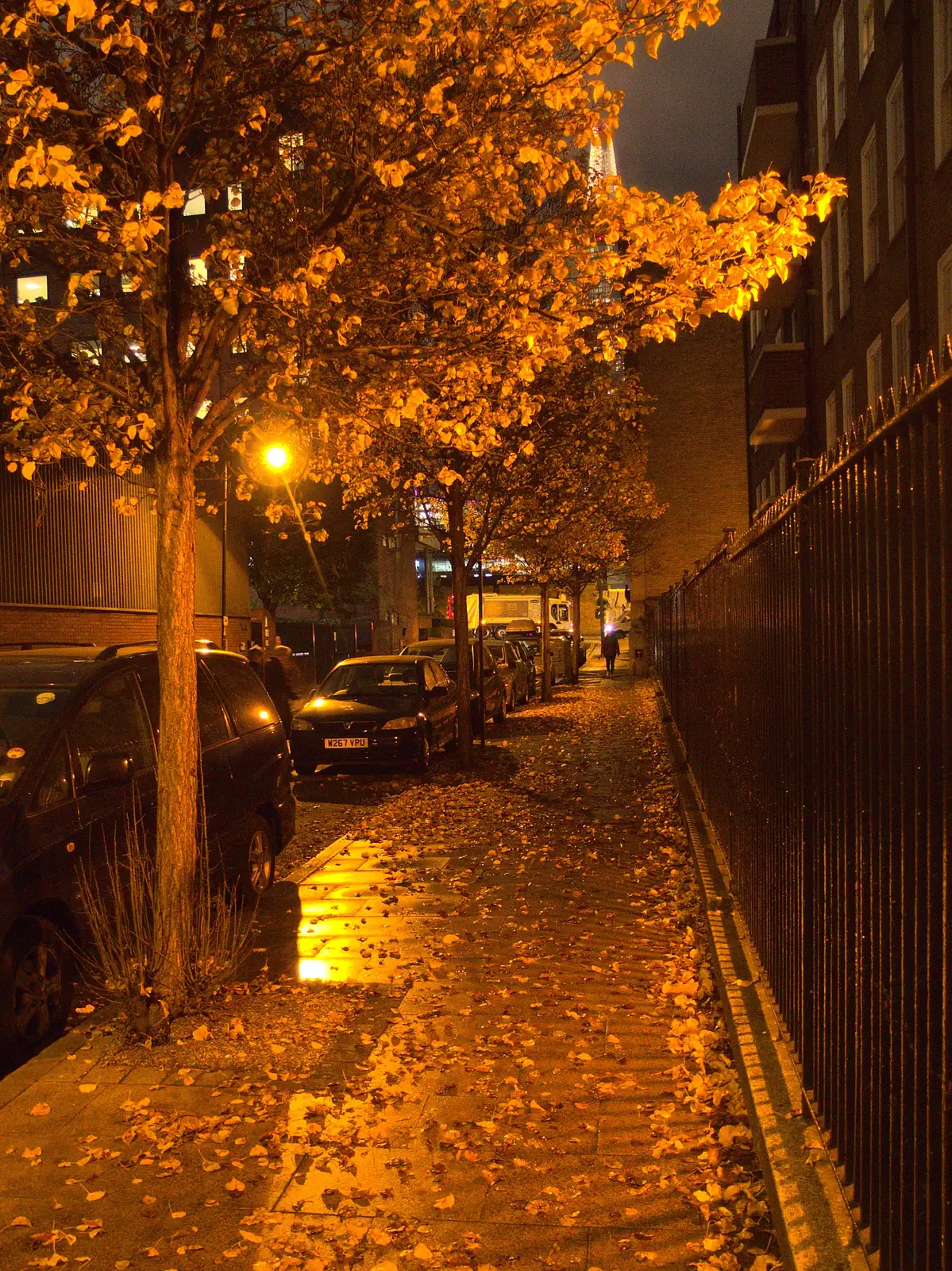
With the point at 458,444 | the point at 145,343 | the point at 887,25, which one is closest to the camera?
the point at 145,343

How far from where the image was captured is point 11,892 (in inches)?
219

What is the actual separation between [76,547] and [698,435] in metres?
31.3

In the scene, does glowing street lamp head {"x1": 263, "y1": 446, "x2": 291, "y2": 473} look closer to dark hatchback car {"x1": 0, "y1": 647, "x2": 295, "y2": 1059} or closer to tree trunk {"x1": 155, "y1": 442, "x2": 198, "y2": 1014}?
dark hatchback car {"x1": 0, "y1": 647, "x2": 295, "y2": 1059}

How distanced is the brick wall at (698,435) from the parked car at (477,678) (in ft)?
79.8

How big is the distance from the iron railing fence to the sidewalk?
629mm

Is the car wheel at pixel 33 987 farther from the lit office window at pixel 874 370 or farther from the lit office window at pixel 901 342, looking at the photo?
the lit office window at pixel 874 370

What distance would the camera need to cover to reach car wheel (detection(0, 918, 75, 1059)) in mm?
5492

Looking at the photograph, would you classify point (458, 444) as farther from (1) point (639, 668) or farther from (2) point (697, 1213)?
(1) point (639, 668)

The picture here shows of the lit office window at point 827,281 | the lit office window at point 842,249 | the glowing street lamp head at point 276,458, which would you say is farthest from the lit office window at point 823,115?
the glowing street lamp head at point 276,458

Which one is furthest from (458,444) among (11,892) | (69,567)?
(69,567)

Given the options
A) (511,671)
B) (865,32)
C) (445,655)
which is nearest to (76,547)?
(445,655)

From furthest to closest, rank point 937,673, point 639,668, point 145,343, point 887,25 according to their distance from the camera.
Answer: point 639,668 → point 887,25 → point 145,343 → point 937,673

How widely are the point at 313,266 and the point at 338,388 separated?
Answer: 1571mm

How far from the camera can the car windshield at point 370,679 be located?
17.0 metres
